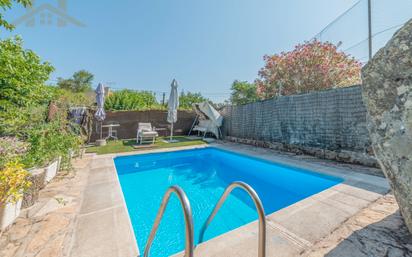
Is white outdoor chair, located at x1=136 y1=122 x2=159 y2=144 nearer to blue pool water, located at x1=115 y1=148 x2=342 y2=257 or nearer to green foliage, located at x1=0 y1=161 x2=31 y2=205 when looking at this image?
blue pool water, located at x1=115 y1=148 x2=342 y2=257

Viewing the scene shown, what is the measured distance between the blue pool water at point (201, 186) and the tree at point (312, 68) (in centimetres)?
519

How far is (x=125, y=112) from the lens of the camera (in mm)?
10531

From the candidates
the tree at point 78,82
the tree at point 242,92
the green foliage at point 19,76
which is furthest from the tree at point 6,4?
the tree at point 78,82

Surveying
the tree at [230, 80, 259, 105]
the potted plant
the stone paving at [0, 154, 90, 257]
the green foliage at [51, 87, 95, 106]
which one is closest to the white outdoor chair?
the green foliage at [51, 87, 95, 106]

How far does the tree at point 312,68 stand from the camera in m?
8.64

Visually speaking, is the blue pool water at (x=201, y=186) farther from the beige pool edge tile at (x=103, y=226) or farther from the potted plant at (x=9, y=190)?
the potted plant at (x=9, y=190)

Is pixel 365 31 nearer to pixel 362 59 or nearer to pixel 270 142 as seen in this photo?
pixel 362 59

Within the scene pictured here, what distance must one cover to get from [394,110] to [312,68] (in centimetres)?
899

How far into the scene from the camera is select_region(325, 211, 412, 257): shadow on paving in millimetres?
1713

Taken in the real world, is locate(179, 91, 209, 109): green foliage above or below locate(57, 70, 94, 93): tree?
below

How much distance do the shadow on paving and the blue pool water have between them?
1378 millimetres

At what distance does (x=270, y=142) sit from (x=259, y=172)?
9.45ft

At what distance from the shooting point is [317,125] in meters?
6.29

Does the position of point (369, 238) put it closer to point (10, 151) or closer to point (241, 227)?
point (241, 227)
